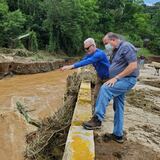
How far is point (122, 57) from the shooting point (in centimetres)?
564

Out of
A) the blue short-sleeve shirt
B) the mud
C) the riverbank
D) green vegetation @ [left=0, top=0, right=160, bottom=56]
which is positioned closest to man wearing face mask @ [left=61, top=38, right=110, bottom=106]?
the blue short-sleeve shirt

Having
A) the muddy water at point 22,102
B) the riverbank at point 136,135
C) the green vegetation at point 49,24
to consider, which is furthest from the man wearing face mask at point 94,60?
→ the green vegetation at point 49,24

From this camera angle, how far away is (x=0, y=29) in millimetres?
32125

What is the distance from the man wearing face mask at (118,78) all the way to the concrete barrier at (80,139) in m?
0.23

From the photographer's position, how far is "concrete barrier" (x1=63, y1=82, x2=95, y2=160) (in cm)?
457

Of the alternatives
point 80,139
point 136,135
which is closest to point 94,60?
point 136,135

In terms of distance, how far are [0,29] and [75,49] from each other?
Result: 47.7ft

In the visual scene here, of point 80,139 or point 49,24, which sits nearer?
point 80,139

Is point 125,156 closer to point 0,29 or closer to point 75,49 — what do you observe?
point 0,29

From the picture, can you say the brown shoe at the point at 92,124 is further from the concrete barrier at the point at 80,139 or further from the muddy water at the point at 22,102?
the muddy water at the point at 22,102

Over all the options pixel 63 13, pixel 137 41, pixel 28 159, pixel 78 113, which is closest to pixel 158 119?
pixel 78 113

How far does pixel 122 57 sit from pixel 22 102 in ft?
37.0

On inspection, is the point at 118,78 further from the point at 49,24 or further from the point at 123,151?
the point at 49,24

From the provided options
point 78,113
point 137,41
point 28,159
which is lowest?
point 137,41
